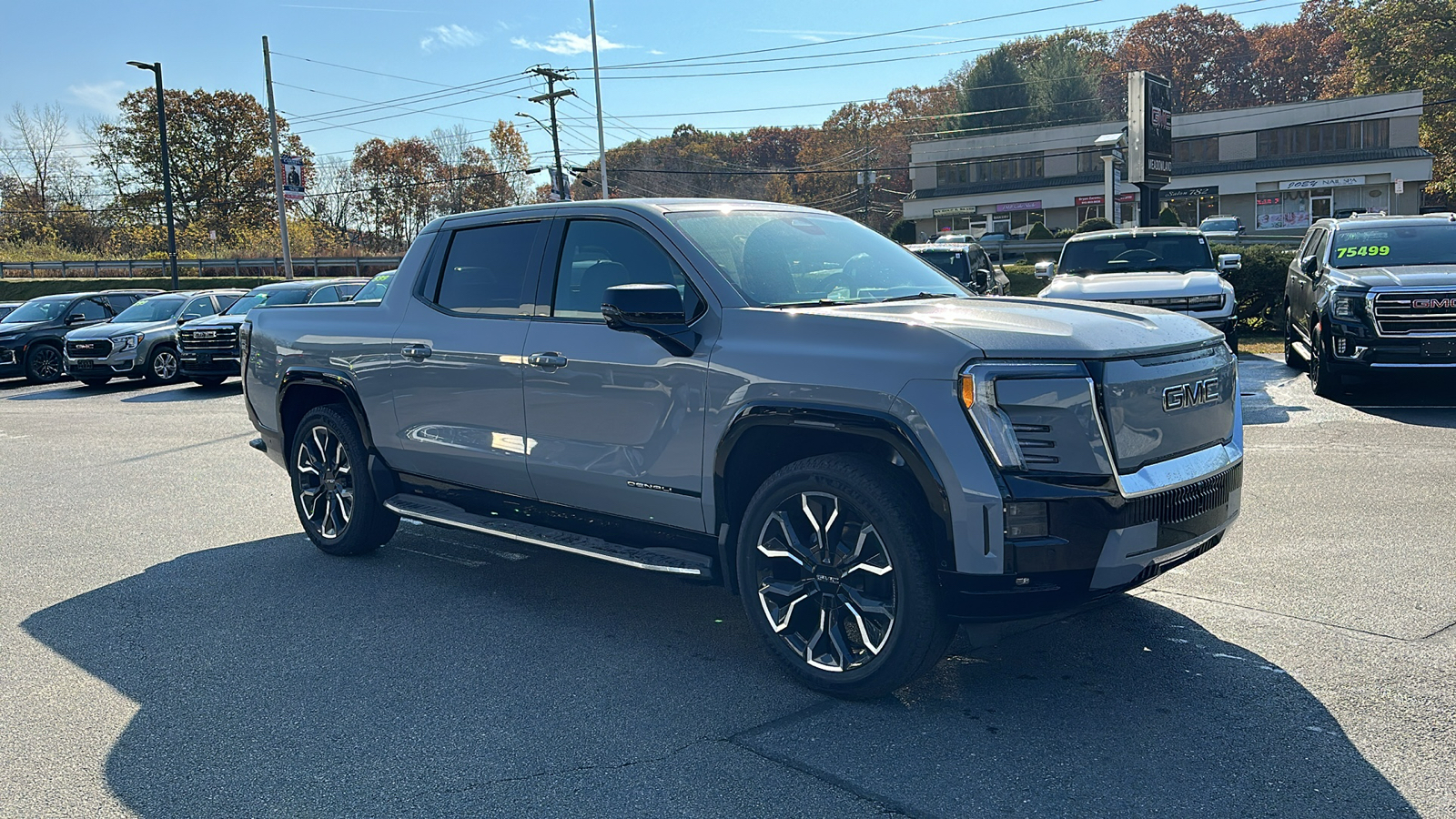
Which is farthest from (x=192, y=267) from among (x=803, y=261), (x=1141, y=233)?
(x=803, y=261)

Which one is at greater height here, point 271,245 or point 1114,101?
point 1114,101

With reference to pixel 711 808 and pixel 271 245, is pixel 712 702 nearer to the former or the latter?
pixel 711 808

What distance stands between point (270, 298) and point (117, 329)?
326cm

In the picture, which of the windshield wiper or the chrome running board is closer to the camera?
the chrome running board

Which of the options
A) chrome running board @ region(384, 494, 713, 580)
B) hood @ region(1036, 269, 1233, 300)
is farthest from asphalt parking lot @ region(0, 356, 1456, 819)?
hood @ region(1036, 269, 1233, 300)

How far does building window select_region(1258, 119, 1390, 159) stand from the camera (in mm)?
63188

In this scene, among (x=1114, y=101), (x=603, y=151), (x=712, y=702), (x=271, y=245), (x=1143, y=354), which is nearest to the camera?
(x=1143, y=354)

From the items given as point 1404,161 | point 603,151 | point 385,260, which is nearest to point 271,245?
point 385,260

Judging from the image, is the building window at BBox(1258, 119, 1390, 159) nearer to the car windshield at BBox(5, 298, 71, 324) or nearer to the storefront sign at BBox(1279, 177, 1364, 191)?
the storefront sign at BBox(1279, 177, 1364, 191)

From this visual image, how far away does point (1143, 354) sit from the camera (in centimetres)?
399

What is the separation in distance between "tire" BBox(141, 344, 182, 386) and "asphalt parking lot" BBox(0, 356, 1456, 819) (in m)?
14.4

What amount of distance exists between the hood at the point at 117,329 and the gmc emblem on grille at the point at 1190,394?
20044mm

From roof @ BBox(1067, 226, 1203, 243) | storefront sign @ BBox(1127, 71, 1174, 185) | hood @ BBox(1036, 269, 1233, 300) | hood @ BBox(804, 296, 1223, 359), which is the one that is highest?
storefront sign @ BBox(1127, 71, 1174, 185)

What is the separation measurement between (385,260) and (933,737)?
6032cm
